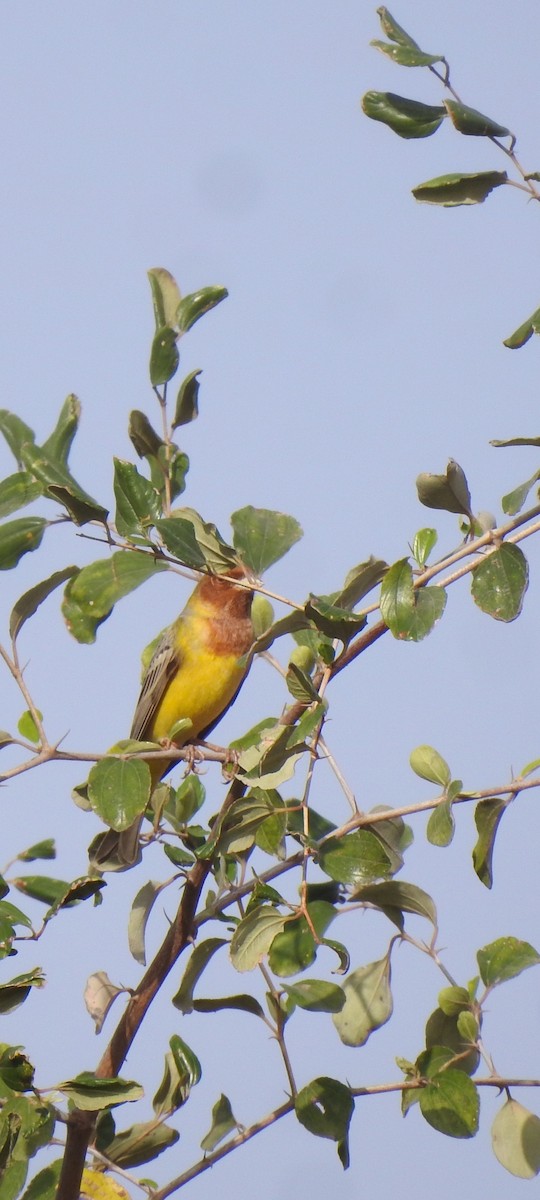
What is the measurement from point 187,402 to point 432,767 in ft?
2.93

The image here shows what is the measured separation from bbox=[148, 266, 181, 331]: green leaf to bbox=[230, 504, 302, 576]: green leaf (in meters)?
0.43

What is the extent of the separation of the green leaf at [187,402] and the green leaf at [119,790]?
28.0 inches

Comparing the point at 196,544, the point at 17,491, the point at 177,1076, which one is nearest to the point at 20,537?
the point at 17,491

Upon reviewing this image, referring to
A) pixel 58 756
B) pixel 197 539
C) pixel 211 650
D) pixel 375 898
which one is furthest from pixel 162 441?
pixel 211 650

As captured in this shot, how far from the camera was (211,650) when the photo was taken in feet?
16.8

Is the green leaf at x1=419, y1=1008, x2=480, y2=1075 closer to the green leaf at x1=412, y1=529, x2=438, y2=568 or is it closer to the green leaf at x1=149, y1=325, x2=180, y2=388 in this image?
the green leaf at x1=412, y1=529, x2=438, y2=568

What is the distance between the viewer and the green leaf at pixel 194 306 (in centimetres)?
255

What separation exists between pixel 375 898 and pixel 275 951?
0.29 metres

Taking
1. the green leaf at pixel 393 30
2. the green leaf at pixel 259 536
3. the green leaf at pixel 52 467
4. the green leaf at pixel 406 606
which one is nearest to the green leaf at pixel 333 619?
the green leaf at pixel 406 606

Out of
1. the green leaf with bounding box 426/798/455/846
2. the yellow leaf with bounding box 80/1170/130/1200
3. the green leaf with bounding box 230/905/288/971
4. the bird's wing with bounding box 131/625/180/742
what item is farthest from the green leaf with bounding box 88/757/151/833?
the bird's wing with bounding box 131/625/180/742

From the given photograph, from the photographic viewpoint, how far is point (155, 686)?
16.9 ft

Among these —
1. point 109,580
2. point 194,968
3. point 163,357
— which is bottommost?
point 194,968

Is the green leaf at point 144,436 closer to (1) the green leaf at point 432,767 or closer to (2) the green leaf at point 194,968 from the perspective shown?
(1) the green leaf at point 432,767

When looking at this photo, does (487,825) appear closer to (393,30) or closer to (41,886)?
(41,886)
